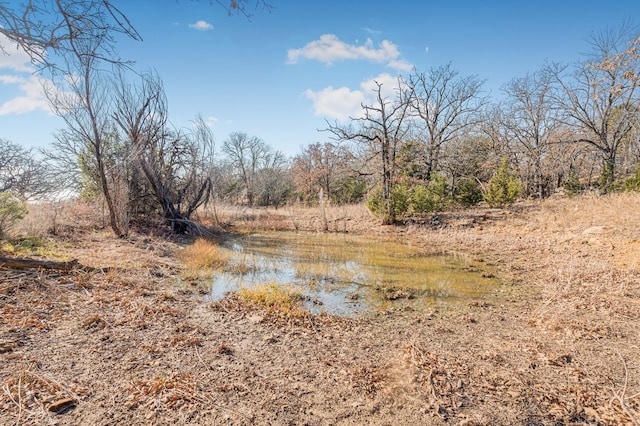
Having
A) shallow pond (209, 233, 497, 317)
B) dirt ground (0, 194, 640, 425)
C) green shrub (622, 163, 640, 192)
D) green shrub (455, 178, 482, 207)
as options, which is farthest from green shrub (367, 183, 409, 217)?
green shrub (622, 163, 640, 192)

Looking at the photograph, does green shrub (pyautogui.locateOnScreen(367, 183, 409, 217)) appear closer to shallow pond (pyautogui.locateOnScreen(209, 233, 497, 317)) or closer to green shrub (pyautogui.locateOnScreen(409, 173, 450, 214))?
green shrub (pyautogui.locateOnScreen(409, 173, 450, 214))

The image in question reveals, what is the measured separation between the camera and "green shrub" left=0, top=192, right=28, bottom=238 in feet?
23.2

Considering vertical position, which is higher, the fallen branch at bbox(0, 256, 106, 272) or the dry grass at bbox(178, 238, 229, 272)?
the fallen branch at bbox(0, 256, 106, 272)

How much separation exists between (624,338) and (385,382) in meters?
3.47

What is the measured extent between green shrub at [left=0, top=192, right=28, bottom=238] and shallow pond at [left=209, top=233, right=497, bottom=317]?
4.83 meters

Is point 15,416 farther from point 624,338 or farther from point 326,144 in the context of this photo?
point 326,144

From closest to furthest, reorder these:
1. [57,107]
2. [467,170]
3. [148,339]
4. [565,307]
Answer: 1. [148,339]
2. [565,307]
3. [57,107]
4. [467,170]

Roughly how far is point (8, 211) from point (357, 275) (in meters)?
8.17

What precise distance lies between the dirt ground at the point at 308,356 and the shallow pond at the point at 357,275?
0.58 metres

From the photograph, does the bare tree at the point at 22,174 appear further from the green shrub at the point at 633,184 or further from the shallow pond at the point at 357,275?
the green shrub at the point at 633,184

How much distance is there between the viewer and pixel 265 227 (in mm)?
17781

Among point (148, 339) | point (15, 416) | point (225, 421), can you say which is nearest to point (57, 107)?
point (148, 339)

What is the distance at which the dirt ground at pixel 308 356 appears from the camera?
2.73 m

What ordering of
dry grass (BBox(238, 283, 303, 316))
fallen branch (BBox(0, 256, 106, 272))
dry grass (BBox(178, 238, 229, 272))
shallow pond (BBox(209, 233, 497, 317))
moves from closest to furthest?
dry grass (BBox(238, 283, 303, 316)) → fallen branch (BBox(0, 256, 106, 272)) → shallow pond (BBox(209, 233, 497, 317)) → dry grass (BBox(178, 238, 229, 272))
